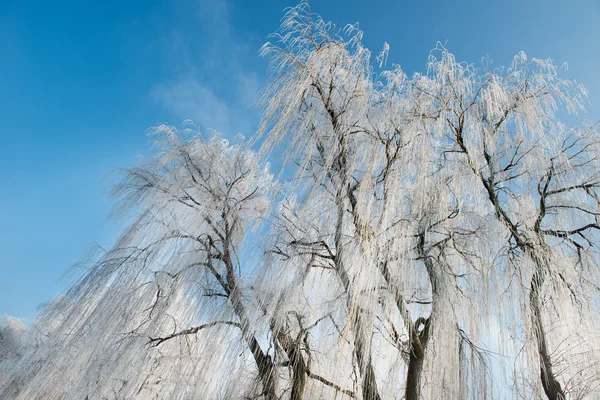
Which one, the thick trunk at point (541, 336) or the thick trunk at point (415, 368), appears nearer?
the thick trunk at point (541, 336)

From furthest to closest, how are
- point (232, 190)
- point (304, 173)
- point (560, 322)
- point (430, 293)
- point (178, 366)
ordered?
point (232, 190)
point (178, 366)
point (304, 173)
point (430, 293)
point (560, 322)

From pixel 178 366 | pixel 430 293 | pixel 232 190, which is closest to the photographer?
pixel 430 293

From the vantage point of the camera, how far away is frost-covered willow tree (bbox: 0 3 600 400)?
238 cm

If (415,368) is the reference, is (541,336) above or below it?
above

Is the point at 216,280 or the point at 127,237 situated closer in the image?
the point at 216,280

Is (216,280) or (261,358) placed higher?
(216,280)

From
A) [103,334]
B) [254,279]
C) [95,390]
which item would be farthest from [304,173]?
[95,390]

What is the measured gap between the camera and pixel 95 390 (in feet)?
10.6

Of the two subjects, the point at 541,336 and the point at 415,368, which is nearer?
the point at 541,336

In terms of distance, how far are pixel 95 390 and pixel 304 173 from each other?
257 centimetres

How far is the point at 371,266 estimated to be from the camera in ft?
7.68

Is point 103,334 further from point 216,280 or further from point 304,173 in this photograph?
point 304,173

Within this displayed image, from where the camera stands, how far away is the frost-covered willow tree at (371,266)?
7.82 ft

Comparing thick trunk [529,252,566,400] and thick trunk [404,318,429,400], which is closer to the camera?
thick trunk [529,252,566,400]
